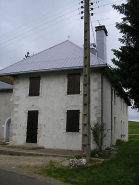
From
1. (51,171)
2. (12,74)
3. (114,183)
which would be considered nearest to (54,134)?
(12,74)

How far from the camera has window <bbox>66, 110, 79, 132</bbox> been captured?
13370 mm

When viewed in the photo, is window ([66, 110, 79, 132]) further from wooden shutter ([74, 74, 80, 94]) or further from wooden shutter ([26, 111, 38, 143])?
wooden shutter ([26, 111, 38, 143])

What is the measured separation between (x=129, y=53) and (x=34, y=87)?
26.3ft

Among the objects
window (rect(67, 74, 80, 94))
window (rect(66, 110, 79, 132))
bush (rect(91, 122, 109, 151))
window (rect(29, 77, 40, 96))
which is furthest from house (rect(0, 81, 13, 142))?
bush (rect(91, 122, 109, 151))

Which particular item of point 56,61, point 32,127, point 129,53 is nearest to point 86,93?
point 129,53

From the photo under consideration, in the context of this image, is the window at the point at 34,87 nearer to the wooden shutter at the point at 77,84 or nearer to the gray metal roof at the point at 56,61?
the gray metal roof at the point at 56,61

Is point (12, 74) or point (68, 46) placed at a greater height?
point (68, 46)

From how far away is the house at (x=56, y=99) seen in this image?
527 inches

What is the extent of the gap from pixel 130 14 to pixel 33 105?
8.72 meters

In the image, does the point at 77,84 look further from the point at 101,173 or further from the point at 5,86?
the point at 5,86

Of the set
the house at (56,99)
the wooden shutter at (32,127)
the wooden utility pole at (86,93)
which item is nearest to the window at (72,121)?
the house at (56,99)

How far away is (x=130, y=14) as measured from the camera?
799cm

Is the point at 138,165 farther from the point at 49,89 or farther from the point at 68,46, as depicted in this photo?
the point at 68,46

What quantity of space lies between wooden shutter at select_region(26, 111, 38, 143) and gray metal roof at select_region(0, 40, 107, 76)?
9.15ft
